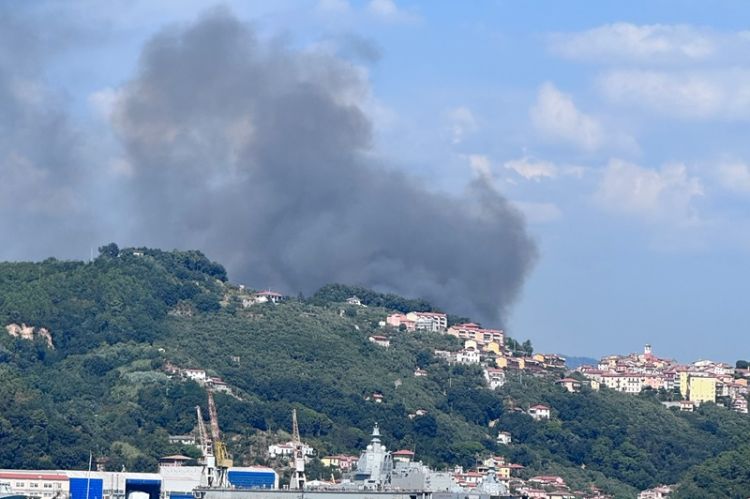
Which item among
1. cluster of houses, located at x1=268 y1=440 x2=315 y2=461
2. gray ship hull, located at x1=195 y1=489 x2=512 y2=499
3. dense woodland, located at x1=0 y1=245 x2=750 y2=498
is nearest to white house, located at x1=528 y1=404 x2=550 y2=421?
dense woodland, located at x1=0 y1=245 x2=750 y2=498

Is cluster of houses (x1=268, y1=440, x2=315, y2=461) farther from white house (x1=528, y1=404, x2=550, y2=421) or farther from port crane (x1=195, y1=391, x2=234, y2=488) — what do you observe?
white house (x1=528, y1=404, x2=550, y2=421)

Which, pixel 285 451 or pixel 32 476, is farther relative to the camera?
pixel 285 451

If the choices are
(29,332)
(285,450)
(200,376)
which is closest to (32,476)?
(285,450)

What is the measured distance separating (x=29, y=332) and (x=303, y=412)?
121 feet

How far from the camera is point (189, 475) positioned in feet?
455

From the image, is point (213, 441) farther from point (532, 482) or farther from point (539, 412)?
point (539, 412)

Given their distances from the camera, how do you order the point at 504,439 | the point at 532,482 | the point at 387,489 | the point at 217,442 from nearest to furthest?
the point at 387,489, the point at 217,442, the point at 532,482, the point at 504,439

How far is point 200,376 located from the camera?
181875 mm

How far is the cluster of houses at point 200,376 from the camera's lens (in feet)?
584

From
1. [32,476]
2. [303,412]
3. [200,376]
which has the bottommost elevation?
[32,476]

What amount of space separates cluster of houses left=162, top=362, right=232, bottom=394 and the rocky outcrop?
19124 mm

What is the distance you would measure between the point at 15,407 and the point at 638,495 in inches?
2091

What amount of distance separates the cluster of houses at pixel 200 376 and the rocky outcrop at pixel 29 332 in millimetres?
19124

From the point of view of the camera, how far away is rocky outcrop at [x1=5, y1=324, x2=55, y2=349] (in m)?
198
